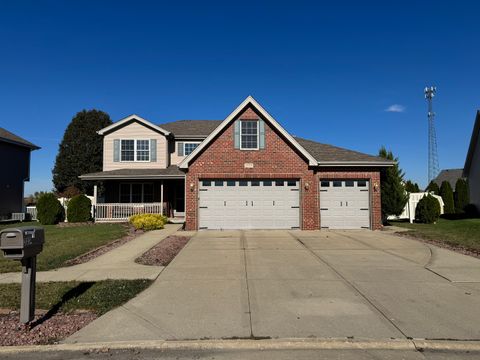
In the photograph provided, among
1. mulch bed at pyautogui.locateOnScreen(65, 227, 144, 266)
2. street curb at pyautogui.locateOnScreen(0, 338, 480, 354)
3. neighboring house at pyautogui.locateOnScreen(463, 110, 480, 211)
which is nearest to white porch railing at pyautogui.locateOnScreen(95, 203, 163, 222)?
mulch bed at pyautogui.locateOnScreen(65, 227, 144, 266)

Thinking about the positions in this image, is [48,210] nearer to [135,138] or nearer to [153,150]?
[135,138]

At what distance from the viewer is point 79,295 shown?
6727 mm

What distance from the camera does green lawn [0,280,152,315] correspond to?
611 cm

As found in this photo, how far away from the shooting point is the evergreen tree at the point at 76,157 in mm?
47656

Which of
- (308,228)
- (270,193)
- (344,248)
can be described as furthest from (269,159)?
(344,248)

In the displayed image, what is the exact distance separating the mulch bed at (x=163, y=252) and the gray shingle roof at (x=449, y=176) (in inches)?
1785

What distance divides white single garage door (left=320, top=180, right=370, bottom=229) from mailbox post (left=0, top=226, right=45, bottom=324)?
1445 cm

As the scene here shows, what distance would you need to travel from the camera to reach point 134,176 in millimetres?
22578

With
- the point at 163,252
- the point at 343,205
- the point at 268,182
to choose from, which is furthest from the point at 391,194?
the point at 163,252

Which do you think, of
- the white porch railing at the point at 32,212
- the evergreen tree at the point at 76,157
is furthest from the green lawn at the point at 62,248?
the evergreen tree at the point at 76,157

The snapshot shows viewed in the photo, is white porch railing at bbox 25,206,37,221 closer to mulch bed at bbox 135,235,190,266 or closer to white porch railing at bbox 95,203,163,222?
white porch railing at bbox 95,203,163,222

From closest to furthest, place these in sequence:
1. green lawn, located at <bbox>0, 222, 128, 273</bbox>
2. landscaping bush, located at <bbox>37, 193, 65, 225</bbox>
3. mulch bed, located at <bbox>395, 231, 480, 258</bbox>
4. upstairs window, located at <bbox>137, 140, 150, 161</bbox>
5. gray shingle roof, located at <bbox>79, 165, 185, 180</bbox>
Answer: green lawn, located at <bbox>0, 222, 128, 273</bbox> → mulch bed, located at <bbox>395, 231, 480, 258</bbox> → landscaping bush, located at <bbox>37, 193, 65, 225</bbox> → gray shingle roof, located at <bbox>79, 165, 185, 180</bbox> → upstairs window, located at <bbox>137, 140, 150, 161</bbox>

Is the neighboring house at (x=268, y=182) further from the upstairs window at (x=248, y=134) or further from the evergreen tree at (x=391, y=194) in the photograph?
the evergreen tree at (x=391, y=194)

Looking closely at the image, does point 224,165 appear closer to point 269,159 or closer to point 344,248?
point 269,159
